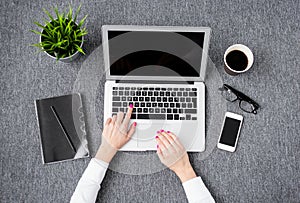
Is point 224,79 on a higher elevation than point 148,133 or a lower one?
higher

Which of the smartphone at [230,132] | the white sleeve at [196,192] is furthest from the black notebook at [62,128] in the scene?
the smartphone at [230,132]

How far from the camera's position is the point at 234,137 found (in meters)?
0.93

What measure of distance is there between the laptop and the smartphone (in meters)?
0.06

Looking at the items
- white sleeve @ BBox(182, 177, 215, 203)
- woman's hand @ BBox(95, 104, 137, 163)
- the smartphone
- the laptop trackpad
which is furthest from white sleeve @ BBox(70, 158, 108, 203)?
the smartphone

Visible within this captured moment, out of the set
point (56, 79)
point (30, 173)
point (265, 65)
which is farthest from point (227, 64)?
point (30, 173)

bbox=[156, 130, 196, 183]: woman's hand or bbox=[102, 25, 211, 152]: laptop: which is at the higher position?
bbox=[102, 25, 211, 152]: laptop

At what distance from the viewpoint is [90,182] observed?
871mm

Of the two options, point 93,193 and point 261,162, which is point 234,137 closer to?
point 261,162

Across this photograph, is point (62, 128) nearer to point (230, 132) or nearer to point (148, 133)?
point (148, 133)

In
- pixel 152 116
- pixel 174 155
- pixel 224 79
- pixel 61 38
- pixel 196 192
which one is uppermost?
pixel 61 38

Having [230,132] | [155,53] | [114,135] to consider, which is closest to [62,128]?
[114,135]

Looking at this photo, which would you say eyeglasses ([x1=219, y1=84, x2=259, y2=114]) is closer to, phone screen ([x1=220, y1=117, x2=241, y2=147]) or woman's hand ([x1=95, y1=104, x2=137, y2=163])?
phone screen ([x1=220, y1=117, x2=241, y2=147])

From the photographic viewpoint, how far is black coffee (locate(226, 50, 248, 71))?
94cm

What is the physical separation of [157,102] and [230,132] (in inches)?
9.7
